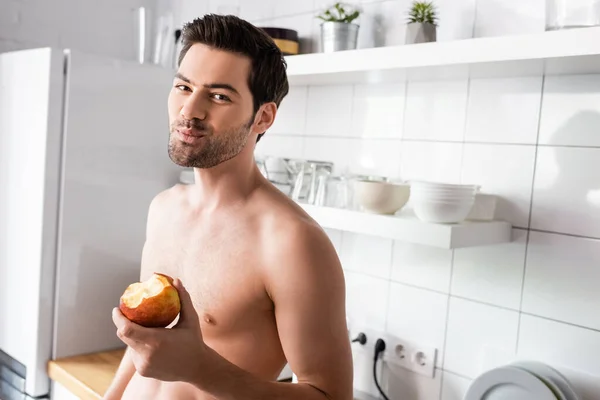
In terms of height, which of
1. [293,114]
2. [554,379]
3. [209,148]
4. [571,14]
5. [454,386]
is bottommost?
[454,386]

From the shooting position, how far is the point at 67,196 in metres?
1.82

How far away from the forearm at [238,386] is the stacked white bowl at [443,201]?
1.84 ft

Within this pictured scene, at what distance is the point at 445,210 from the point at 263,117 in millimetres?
522

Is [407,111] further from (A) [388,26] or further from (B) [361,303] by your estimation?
(B) [361,303]

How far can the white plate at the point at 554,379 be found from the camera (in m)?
1.28

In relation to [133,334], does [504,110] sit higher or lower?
higher

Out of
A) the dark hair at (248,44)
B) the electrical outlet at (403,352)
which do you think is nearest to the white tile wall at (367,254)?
the electrical outlet at (403,352)

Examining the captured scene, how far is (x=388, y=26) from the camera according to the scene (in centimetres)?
172

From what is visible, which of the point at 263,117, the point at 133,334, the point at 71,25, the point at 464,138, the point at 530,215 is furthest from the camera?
the point at 71,25

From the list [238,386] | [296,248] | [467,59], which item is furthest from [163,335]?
[467,59]

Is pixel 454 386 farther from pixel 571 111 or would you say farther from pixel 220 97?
pixel 220 97

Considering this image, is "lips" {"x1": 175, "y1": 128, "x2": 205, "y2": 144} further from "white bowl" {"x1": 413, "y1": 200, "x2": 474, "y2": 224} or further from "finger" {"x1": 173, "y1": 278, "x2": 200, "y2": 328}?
"white bowl" {"x1": 413, "y1": 200, "x2": 474, "y2": 224}

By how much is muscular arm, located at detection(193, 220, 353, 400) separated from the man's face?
17 centimetres

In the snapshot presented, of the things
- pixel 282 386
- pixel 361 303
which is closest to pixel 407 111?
pixel 361 303
